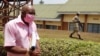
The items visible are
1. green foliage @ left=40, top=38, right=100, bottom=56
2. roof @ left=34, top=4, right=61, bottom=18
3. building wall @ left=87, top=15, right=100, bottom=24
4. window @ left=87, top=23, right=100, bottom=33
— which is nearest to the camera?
green foliage @ left=40, top=38, right=100, bottom=56

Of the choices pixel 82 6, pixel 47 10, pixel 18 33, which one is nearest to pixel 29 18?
pixel 18 33

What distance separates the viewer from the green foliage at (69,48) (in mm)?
7504

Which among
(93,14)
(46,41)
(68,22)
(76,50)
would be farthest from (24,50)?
(68,22)

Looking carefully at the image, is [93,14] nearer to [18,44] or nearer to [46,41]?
[46,41]

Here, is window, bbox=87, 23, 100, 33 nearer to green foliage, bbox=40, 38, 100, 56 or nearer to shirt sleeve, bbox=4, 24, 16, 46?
green foliage, bbox=40, 38, 100, 56

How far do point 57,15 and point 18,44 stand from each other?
81.1 feet

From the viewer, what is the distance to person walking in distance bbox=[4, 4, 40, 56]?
3768 millimetres

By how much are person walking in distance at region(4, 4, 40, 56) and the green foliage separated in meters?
3.74

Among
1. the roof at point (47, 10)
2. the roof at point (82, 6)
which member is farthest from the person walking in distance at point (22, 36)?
the roof at point (47, 10)

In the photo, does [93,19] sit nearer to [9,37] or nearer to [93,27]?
[93,27]

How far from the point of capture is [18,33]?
3.82m

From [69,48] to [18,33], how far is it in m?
4.20

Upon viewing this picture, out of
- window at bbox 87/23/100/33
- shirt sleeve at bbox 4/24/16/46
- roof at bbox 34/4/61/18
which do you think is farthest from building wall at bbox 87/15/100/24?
shirt sleeve at bbox 4/24/16/46

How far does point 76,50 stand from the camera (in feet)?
25.3
